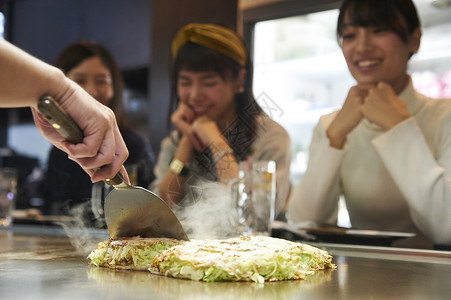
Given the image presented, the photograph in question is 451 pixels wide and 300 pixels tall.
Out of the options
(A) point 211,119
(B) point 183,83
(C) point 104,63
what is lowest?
(A) point 211,119

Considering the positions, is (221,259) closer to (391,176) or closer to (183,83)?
(391,176)

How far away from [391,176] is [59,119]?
1570 mm

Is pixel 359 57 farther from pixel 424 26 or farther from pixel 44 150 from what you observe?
pixel 44 150

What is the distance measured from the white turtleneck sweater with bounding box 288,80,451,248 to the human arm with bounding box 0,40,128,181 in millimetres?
1284

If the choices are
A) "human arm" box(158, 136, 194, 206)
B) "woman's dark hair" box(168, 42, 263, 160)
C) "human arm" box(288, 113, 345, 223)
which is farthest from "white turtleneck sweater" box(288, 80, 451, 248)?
"human arm" box(158, 136, 194, 206)

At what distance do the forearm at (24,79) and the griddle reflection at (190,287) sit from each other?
1.13 ft

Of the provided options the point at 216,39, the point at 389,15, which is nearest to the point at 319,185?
the point at 389,15

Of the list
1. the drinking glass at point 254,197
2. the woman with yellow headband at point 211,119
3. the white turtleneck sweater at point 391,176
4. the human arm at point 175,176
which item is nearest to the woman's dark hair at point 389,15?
the white turtleneck sweater at point 391,176

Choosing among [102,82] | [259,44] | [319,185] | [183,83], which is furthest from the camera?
[102,82]

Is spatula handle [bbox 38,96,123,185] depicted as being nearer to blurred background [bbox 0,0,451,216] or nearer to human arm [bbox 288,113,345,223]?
human arm [bbox 288,113,345,223]

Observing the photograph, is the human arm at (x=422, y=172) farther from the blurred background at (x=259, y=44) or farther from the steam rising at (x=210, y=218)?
the steam rising at (x=210, y=218)

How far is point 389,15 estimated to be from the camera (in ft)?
7.09

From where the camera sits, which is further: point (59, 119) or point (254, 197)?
point (254, 197)

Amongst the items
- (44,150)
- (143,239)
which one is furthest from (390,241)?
(44,150)
